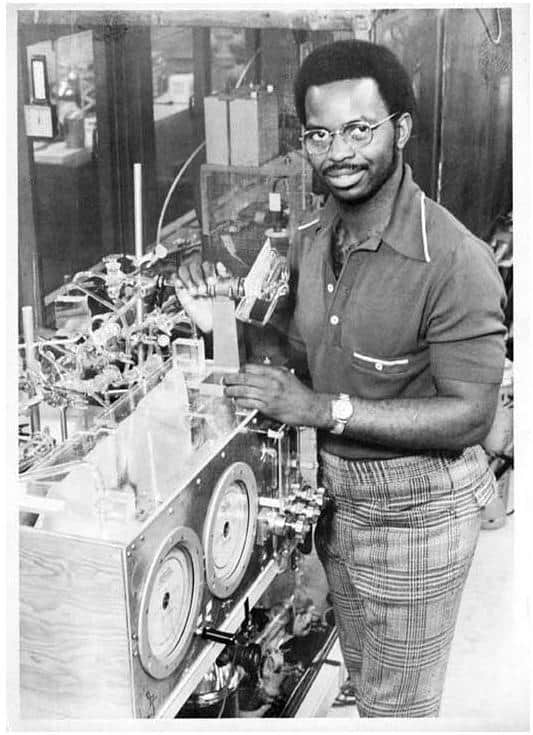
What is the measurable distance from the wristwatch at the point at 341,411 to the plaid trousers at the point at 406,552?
17 centimetres

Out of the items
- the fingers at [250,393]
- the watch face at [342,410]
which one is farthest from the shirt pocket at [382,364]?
the fingers at [250,393]

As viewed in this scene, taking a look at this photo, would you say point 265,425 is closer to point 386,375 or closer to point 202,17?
point 386,375

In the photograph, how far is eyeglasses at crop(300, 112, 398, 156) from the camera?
154 centimetres

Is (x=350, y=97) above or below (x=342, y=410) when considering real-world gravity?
above

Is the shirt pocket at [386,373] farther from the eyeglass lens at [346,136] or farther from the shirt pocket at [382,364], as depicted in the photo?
the eyeglass lens at [346,136]

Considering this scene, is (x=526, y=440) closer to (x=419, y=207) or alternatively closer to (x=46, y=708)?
(x=419, y=207)

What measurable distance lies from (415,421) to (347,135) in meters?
0.48

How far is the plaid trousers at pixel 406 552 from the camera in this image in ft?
5.70

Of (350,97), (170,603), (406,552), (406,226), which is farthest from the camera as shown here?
(406,552)

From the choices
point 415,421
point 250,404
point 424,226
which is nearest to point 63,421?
point 250,404

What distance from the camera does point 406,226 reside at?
5.36ft

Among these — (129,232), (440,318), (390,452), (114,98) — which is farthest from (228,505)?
(114,98)

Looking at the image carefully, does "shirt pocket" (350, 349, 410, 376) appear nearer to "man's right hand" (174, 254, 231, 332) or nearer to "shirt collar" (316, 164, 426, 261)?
"shirt collar" (316, 164, 426, 261)

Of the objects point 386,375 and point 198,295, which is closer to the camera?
point 386,375
